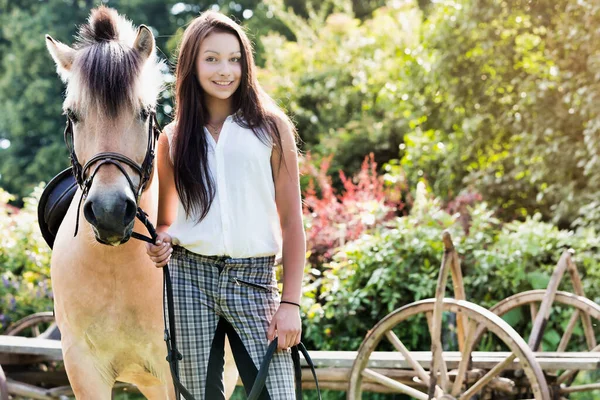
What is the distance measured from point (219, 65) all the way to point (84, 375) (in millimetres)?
1311

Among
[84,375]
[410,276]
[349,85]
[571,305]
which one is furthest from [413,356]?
[349,85]

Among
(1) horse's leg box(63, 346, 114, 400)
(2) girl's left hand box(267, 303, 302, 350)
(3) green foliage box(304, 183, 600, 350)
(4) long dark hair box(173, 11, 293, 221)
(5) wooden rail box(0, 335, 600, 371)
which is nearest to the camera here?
(2) girl's left hand box(267, 303, 302, 350)

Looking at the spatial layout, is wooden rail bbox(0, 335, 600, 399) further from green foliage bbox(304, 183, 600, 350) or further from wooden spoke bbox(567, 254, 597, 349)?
green foliage bbox(304, 183, 600, 350)

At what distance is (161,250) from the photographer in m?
2.49

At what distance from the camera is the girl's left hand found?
95.0 inches

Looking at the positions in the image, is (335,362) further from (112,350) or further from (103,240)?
(103,240)

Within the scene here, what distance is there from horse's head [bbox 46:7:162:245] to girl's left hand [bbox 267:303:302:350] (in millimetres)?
540

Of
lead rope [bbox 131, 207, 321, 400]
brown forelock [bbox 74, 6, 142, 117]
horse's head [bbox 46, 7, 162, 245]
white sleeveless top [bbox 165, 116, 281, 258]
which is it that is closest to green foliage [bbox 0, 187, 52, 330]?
horse's head [bbox 46, 7, 162, 245]

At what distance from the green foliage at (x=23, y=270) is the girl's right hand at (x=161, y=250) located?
499 cm

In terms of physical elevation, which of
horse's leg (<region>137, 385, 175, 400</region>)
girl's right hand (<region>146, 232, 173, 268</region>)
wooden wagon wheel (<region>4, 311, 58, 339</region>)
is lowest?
wooden wagon wheel (<region>4, 311, 58, 339</region>)

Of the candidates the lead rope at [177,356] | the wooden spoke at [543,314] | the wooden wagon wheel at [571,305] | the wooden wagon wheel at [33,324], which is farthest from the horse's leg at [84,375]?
the wooden wagon wheel at [33,324]

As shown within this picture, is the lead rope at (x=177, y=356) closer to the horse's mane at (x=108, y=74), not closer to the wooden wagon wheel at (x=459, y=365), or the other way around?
the horse's mane at (x=108, y=74)

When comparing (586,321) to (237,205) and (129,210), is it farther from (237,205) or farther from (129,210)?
(129,210)

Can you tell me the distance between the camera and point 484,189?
8.96 m
